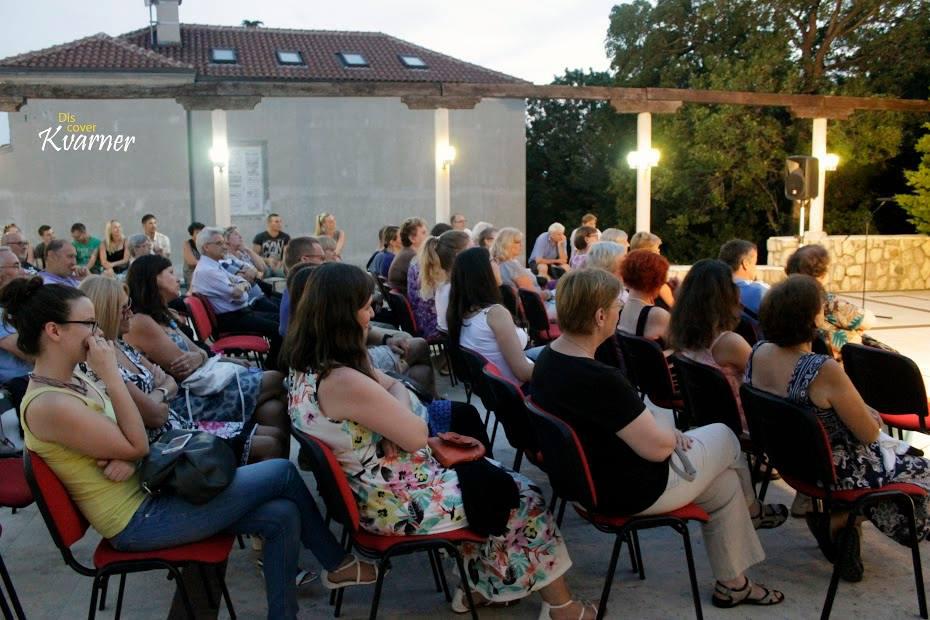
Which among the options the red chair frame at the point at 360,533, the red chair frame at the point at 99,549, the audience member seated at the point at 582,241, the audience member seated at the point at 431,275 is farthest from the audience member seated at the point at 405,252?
the red chair frame at the point at 99,549

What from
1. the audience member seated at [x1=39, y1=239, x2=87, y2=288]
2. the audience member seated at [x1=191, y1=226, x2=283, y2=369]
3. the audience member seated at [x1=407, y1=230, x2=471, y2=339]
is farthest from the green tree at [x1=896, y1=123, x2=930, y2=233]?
the audience member seated at [x1=39, y1=239, x2=87, y2=288]

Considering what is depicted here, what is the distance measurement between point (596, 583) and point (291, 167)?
52.9ft

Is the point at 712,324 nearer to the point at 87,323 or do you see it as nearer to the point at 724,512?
the point at 724,512

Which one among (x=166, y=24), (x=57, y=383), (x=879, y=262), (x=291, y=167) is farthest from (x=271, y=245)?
(x=166, y=24)

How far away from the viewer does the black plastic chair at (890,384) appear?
3529mm

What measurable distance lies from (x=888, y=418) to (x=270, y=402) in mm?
2657

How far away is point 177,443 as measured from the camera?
247 cm

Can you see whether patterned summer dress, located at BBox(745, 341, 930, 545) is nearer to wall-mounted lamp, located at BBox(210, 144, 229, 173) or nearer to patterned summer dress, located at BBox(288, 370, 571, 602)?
patterned summer dress, located at BBox(288, 370, 571, 602)

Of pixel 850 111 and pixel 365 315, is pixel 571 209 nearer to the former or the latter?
pixel 850 111

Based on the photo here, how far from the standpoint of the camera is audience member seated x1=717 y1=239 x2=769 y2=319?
5051 millimetres

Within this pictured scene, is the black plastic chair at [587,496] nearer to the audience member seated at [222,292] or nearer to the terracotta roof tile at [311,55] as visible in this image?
the audience member seated at [222,292]

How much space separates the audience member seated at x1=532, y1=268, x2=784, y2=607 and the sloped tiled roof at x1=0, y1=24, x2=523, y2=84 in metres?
16.0

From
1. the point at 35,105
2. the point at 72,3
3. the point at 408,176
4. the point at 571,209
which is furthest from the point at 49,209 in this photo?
the point at 571,209

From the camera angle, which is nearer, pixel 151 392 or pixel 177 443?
pixel 177 443
